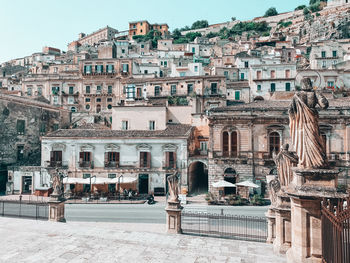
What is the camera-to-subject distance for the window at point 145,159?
30269mm

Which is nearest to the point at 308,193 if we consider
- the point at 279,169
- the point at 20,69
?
the point at 279,169

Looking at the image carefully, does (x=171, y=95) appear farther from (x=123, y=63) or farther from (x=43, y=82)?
(x=43, y=82)

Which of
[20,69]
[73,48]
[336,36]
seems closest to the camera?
[336,36]

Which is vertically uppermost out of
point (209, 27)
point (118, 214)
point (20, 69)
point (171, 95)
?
point (209, 27)

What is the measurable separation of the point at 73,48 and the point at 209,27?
62.9 metres

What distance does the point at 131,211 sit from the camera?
22.8 metres

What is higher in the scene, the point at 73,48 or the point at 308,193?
the point at 73,48

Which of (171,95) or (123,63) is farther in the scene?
(123,63)

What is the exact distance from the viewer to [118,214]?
71.1 feet

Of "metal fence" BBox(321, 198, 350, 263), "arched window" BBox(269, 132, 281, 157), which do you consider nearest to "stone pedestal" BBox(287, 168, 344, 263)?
"metal fence" BBox(321, 198, 350, 263)

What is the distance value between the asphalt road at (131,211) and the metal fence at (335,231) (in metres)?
14.2

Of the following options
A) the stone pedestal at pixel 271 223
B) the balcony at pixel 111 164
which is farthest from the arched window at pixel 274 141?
the stone pedestal at pixel 271 223

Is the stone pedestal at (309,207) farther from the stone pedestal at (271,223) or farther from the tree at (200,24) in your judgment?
the tree at (200,24)

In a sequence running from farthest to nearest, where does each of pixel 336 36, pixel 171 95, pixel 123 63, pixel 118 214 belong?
pixel 336 36 → pixel 123 63 → pixel 171 95 → pixel 118 214
